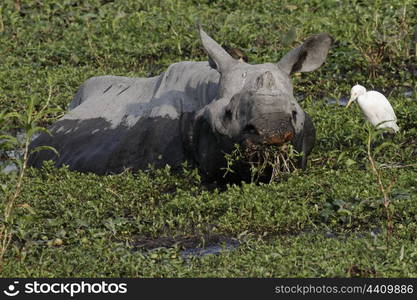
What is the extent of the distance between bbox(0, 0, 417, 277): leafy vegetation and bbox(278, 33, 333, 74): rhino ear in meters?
0.78

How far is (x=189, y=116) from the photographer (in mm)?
12102

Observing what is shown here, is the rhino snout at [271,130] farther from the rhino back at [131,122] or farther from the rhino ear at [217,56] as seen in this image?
the rhino back at [131,122]

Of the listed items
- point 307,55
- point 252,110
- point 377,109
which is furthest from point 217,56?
point 377,109

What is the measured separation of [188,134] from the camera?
12.0 m

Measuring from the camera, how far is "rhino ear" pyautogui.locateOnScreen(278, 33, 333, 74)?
11.9m

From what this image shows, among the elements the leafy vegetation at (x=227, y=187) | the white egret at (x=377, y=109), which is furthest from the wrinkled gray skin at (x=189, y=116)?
the white egret at (x=377, y=109)

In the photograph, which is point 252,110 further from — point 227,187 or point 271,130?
point 227,187

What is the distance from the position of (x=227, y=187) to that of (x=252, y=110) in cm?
71

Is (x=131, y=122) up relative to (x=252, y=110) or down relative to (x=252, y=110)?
down

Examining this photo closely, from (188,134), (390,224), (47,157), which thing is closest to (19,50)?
(47,157)

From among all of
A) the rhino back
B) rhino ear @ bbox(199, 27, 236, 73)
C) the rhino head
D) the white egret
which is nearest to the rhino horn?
the rhino head

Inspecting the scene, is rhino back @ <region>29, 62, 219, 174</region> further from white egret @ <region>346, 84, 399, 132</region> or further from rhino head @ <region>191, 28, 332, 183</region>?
white egret @ <region>346, 84, 399, 132</region>

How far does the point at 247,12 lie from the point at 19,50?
2.71m

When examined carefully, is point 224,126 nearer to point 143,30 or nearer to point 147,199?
point 147,199
